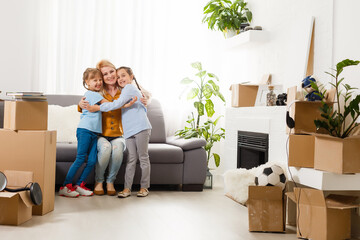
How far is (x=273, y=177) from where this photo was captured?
9.98 feet

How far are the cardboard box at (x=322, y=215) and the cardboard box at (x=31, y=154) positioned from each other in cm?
163

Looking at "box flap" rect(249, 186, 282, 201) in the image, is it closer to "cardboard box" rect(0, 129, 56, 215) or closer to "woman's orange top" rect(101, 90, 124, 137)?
"cardboard box" rect(0, 129, 56, 215)

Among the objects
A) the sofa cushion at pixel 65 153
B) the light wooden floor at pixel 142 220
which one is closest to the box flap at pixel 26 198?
the light wooden floor at pixel 142 220

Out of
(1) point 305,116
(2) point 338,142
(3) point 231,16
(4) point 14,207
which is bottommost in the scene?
(4) point 14,207

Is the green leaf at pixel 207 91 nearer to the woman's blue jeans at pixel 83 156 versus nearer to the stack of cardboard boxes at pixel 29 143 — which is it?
the woman's blue jeans at pixel 83 156

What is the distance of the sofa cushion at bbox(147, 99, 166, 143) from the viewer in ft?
16.0

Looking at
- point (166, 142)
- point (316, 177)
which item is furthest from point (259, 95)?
point (316, 177)

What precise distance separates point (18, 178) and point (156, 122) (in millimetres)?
2132

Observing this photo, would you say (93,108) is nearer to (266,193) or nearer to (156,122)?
(156,122)

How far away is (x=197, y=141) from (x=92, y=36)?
184 cm

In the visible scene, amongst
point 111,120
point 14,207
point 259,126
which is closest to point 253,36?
point 259,126

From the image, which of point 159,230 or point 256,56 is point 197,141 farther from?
point 159,230

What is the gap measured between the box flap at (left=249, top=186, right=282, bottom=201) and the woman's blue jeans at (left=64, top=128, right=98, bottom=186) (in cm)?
162

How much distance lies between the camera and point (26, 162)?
3.10m
